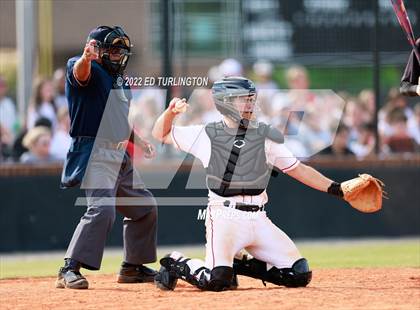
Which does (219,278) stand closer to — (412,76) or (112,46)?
(112,46)

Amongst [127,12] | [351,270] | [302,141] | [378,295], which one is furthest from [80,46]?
[378,295]

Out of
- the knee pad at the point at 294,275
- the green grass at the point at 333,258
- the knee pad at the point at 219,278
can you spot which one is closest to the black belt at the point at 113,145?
the knee pad at the point at 219,278

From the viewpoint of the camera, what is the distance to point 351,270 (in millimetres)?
9891

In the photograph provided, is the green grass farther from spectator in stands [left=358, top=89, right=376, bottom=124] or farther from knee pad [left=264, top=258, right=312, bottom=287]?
knee pad [left=264, top=258, right=312, bottom=287]

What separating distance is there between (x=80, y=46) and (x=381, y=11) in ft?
26.5

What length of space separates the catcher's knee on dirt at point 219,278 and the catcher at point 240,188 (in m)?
0.01

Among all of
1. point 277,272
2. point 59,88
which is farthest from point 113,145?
point 59,88

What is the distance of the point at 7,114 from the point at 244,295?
8396 millimetres

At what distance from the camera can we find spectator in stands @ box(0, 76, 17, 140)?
14986mm

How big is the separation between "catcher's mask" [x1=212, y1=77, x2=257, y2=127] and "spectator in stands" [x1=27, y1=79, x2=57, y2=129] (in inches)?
267

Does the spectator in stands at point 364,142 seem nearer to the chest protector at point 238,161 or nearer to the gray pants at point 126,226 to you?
the gray pants at point 126,226

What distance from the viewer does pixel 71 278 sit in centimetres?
855

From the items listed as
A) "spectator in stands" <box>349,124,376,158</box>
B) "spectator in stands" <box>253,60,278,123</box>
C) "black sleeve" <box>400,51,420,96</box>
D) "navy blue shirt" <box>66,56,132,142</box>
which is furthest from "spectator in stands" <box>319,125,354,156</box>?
"navy blue shirt" <box>66,56,132,142</box>

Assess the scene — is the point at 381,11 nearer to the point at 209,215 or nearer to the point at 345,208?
the point at 345,208
